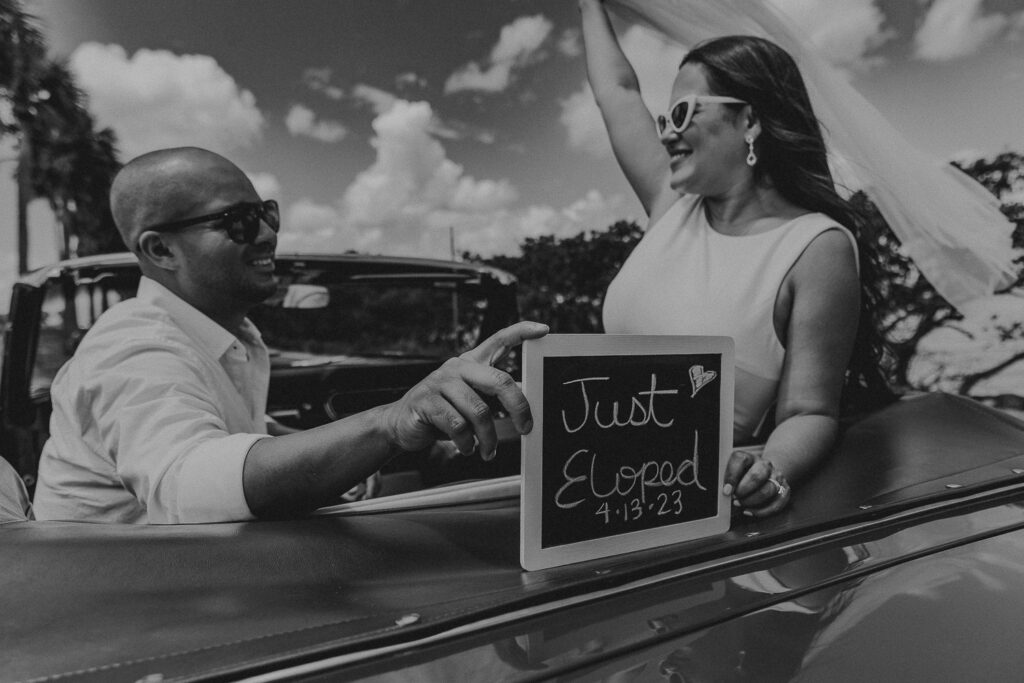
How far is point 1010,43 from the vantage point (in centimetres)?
349

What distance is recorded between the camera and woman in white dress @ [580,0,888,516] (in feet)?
4.62

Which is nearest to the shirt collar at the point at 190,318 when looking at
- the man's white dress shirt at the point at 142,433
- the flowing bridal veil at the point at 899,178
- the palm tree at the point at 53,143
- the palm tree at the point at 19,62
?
the man's white dress shirt at the point at 142,433

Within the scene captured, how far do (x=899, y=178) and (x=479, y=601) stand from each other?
6.12ft

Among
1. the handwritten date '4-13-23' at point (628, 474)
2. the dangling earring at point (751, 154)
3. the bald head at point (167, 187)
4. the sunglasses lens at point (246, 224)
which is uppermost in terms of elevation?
the dangling earring at point (751, 154)

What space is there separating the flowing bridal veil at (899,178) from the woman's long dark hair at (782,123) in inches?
15.3

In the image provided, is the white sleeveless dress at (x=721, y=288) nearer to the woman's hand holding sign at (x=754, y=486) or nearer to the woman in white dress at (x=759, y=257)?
the woman in white dress at (x=759, y=257)

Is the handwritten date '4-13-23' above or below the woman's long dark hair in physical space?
below

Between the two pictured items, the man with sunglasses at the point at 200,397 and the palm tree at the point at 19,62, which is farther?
the palm tree at the point at 19,62

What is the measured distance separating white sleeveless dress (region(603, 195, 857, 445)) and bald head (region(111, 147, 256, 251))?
990 mm

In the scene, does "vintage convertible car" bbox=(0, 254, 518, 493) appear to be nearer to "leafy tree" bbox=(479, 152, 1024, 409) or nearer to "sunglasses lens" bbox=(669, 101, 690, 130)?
"leafy tree" bbox=(479, 152, 1024, 409)

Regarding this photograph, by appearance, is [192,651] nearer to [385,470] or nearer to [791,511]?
[791,511]

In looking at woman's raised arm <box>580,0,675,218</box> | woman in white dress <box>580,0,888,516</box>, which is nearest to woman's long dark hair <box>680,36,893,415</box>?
woman in white dress <box>580,0,888,516</box>

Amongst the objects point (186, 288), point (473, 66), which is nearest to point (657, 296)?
point (186, 288)

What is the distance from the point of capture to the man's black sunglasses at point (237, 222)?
150 centimetres
